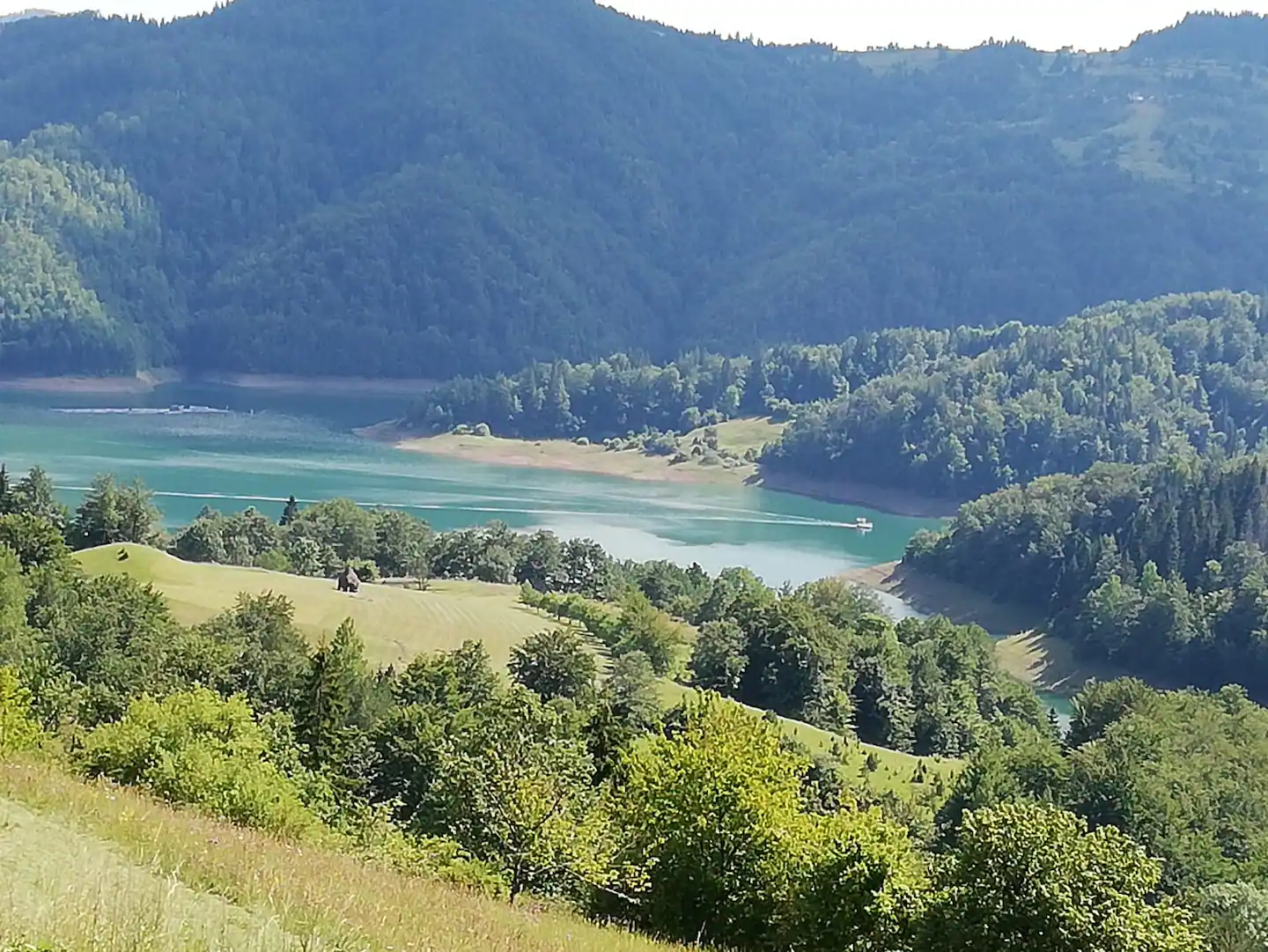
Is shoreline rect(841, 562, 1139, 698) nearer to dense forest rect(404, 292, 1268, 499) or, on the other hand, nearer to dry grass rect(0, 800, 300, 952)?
dense forest rect(404, 292, 1268, 499)

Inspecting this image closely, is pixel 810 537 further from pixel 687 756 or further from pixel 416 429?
pixel 687 756

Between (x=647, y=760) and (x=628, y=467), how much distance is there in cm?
13397

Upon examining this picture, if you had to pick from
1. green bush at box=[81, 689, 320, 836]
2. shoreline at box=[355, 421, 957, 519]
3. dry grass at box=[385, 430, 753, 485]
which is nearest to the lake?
shoreline at box=[355, 421, 957, 519]

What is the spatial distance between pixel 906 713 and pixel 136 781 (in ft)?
148

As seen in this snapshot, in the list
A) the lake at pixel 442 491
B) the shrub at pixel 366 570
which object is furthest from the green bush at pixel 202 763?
the lake at pixel 442 491

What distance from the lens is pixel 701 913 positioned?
1795 centimetres

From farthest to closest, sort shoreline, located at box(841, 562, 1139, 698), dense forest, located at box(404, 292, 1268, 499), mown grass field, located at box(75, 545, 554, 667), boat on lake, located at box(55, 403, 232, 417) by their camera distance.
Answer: boat on lake, located at box(55, 403, 232, 417)
dense forest, located at box(404, 292, 1268, 499)
shoreline, located at box(841, 562, 1139, 698)
mown grass field, located at box(75, 545, 554, 667)

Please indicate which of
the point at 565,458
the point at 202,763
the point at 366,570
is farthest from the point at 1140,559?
the point at 202,763

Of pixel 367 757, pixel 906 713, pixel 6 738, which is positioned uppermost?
pixel 6 738

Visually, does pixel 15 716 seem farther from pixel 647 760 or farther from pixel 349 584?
pixel 349 584

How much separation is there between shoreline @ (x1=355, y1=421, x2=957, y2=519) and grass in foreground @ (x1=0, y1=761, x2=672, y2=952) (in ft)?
433

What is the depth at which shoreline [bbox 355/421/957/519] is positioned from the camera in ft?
475

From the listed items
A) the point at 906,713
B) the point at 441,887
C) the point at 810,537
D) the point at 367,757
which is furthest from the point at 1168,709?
the point at 810,537

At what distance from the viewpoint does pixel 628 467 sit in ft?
511
